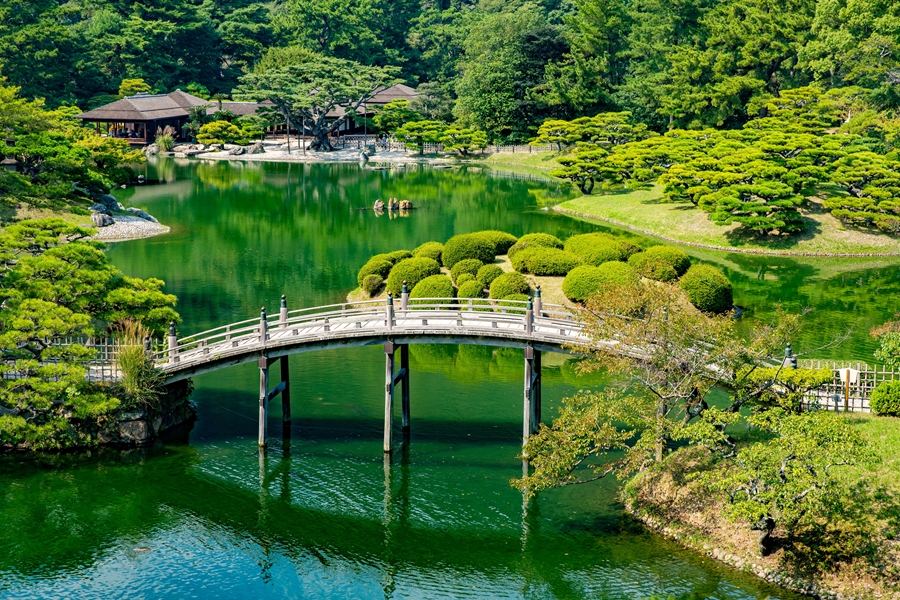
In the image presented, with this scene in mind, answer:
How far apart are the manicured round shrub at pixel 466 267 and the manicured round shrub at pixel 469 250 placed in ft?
2.91

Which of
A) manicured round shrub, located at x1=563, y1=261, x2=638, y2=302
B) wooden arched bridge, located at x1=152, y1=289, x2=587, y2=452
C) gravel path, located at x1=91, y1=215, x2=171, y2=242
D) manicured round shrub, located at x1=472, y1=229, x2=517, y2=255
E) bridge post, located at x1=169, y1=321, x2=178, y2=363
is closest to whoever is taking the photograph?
wooden arched bridge, located at x1=152, y1=289, x2=587, y2=452

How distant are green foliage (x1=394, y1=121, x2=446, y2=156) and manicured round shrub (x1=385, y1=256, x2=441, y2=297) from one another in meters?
59.5

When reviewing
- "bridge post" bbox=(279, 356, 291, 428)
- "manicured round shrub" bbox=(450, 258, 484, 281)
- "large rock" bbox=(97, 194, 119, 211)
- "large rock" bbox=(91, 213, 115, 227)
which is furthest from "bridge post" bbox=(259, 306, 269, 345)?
"large rock" bbox=(97, 194, 119, 211)

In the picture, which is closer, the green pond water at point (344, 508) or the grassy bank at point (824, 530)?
the grassy bank at point (824, 530)

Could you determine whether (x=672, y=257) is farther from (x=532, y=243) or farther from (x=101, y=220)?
(x=101, y=220)

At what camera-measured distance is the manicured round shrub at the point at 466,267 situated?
48.3m

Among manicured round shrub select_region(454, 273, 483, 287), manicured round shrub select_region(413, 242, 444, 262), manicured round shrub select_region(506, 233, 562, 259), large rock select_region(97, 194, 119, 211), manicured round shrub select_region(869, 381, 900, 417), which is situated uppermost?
large rock select_region(97, 194, 119, 211)

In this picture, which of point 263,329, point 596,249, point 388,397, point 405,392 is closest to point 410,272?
point 596,249

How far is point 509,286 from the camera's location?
4619 cm

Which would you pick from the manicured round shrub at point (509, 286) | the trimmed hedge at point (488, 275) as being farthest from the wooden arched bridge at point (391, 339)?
the trimmed hedge at point (488, 275)

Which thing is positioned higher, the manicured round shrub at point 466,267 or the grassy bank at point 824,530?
the manicured round shrub at point 466,267

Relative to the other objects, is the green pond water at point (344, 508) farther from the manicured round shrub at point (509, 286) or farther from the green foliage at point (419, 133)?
the green foliage at point (419, 133)

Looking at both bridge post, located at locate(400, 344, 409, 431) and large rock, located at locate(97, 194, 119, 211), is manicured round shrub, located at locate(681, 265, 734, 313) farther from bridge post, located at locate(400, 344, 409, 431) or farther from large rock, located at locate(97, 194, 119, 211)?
large rock, located at locate(97, 194, 119, 211)

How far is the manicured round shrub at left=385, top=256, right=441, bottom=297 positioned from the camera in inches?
1907
